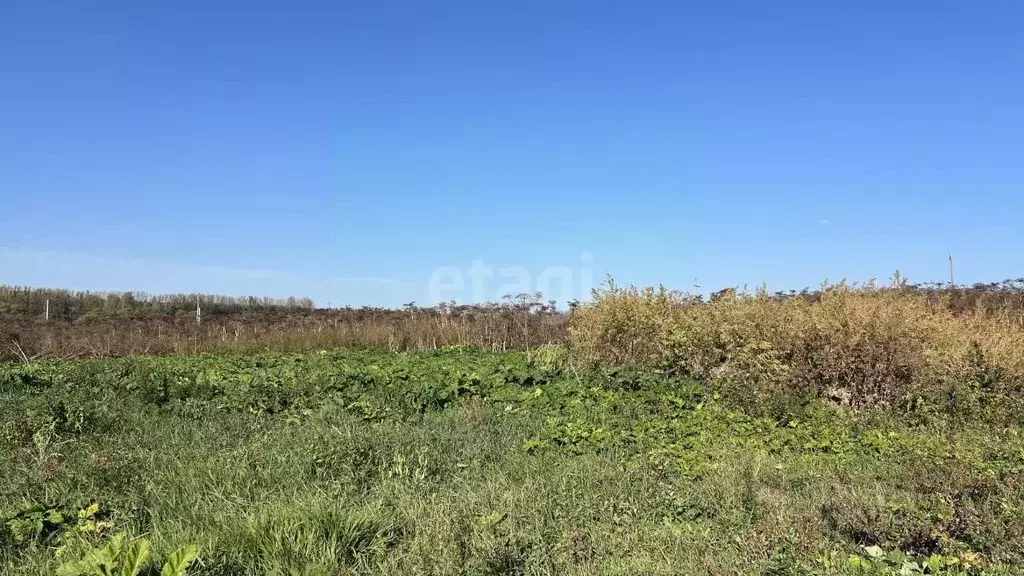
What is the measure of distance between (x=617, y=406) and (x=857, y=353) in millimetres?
3632

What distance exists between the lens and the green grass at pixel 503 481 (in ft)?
10.7

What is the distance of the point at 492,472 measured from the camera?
16.1 feet

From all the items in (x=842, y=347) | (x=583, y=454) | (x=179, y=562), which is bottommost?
(x=583, y=454)

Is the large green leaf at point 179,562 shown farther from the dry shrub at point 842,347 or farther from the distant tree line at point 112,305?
the distant tree line at point 112,305

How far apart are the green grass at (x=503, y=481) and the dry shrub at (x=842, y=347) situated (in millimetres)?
773

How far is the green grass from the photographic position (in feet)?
10.7

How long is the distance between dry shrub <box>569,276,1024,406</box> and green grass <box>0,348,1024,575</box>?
30.4 inches

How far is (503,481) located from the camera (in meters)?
4.55

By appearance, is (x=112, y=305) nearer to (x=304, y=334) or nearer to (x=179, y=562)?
(x=304, y=334)

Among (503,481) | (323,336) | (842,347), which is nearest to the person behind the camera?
(503,481)

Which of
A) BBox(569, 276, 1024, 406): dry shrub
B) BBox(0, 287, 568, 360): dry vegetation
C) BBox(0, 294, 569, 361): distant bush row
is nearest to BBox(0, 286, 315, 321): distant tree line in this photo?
BBox(0, 287, 568, 360): dry vegetation

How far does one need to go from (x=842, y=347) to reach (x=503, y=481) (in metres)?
6.19

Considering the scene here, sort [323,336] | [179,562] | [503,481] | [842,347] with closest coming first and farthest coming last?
[179,562] → [503,481] → [842,347] → [323,336]

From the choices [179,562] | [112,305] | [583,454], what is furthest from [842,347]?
[112,305]
